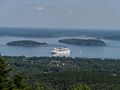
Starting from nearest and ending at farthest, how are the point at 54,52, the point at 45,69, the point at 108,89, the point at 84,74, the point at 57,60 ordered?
the point at 108,89 → the point at 84,74 → the point at 45,69 → the point at 57,60 → the point at 54,52

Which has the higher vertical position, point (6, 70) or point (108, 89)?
point (6, 70)

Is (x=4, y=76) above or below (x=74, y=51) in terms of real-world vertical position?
above

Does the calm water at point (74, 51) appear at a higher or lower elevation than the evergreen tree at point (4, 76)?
lower

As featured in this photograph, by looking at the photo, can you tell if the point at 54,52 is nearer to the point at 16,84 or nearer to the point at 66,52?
the point at 66,52

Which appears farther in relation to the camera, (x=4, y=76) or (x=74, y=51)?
(x=74, y=51)

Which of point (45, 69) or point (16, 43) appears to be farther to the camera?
point (16, 43)

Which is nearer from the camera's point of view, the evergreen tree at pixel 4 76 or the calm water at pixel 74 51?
the evergreen tree at pixel 4 76

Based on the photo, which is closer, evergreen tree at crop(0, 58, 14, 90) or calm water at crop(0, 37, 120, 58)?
evergreen tree at crop(0, 58, 14, 90)

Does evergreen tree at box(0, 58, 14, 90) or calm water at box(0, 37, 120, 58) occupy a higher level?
evergreen tree at box(0, 58, 14, 90)

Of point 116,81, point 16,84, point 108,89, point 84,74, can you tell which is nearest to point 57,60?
point 84,74

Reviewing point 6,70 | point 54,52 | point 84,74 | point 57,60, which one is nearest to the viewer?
point 6,70

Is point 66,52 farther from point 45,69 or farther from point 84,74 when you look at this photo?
point 84,74
